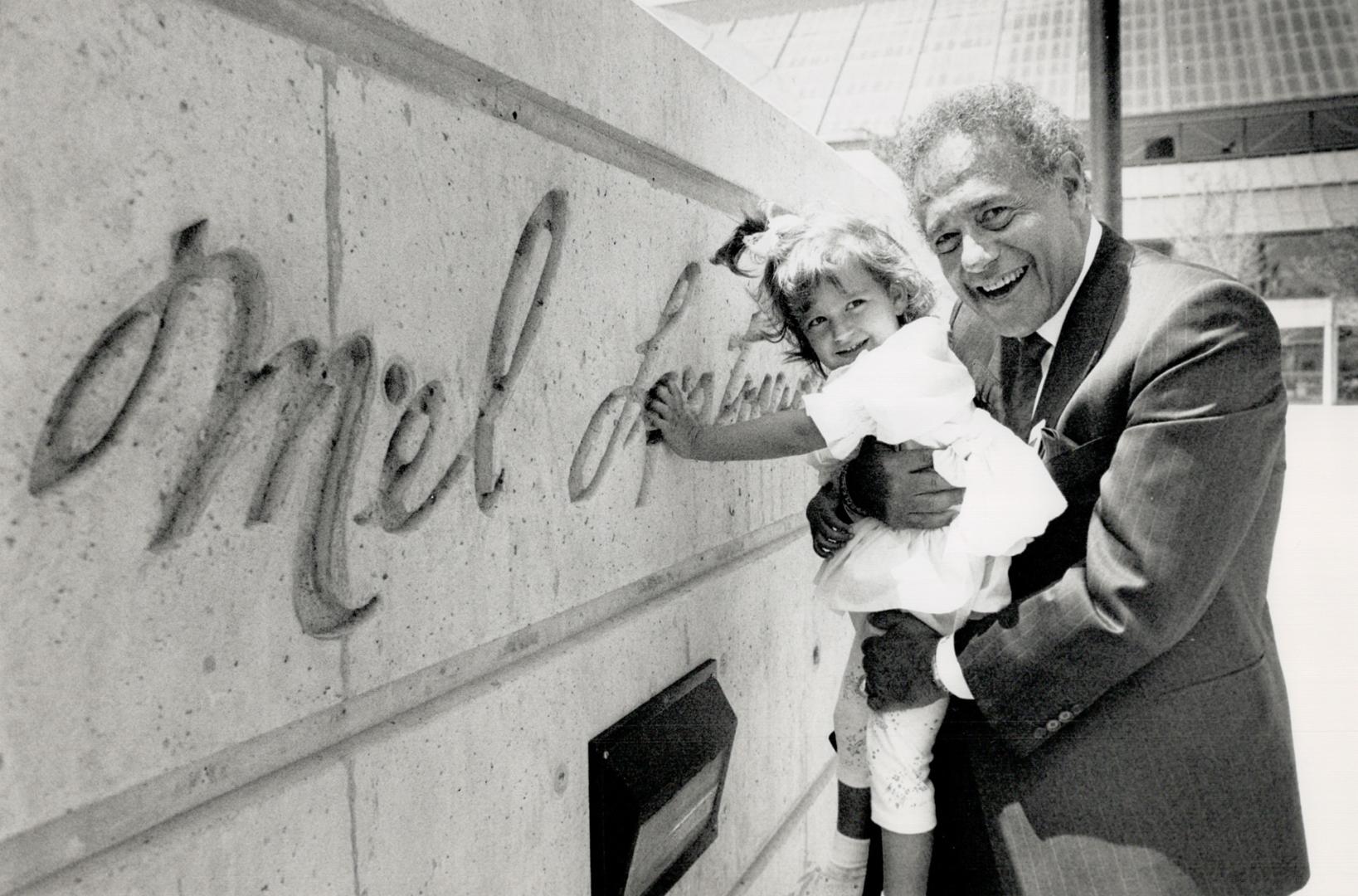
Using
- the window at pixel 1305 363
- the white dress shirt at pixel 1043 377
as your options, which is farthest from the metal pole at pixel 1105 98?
the window at pixel 1305 363

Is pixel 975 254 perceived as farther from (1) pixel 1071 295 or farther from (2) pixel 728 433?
(2) pixel 728 433

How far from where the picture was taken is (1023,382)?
8.54 feet

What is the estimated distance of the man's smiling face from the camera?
234 cm

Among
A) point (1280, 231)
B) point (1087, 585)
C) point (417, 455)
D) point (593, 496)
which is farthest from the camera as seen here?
point (1280, 231)

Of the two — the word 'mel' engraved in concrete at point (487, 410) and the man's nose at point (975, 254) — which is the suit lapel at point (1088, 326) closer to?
the man's nose at point (975, 254)

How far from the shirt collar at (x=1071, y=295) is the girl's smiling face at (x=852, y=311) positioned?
364 mm

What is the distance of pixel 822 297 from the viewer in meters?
2.61

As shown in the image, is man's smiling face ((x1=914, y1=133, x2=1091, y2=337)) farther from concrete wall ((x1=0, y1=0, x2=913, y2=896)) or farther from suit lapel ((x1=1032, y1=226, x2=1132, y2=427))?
concrete wall ((x1=0, y1=0, x2=913, y2=896))

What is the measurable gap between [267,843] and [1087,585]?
5.17ft

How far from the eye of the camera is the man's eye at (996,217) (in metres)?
2.35

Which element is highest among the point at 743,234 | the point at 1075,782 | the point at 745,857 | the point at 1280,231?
the point at 1280,231

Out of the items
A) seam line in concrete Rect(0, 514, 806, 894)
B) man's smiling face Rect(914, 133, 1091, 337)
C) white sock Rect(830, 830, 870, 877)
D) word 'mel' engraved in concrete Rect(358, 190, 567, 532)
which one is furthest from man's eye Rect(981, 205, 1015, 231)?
white sock Rect(830, 830, 870, 877)

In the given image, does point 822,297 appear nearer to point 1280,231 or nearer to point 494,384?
point 494,384

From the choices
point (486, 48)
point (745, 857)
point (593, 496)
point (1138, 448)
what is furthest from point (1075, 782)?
point (486, 48)
